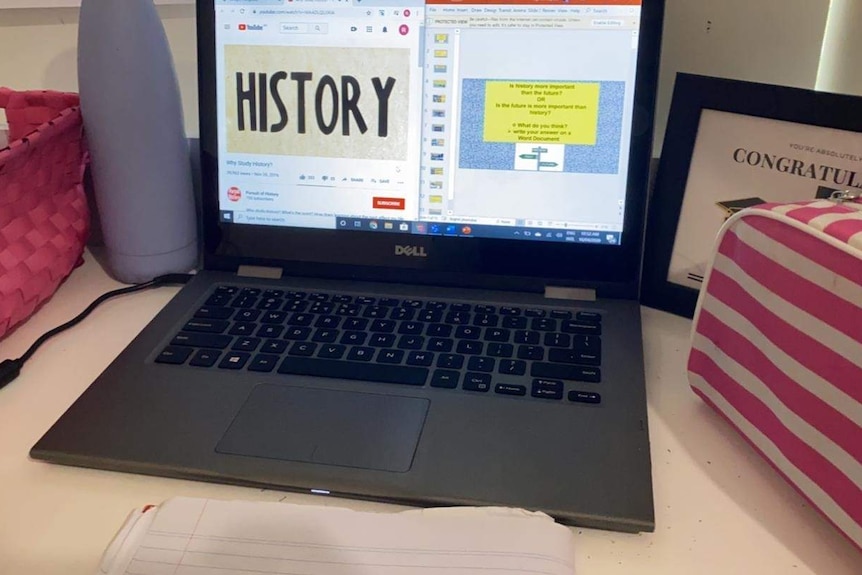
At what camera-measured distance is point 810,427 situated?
0.47 m

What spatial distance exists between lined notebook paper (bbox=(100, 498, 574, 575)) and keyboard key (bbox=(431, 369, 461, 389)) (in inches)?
5.2

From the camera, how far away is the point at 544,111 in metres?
0.67

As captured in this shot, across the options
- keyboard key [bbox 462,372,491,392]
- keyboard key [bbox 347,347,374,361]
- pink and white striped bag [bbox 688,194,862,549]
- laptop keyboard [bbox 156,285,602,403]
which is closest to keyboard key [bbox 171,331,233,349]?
laptop keyboard [bbox 156,285,602,403]

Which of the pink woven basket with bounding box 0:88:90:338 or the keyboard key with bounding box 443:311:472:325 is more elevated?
the pink woven basket with bounding box 0:88:90:338

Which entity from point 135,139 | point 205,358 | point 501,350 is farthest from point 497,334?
point 135,139

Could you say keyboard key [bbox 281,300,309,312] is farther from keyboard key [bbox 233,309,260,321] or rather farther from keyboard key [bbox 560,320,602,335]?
keyboard key [bbox 560,320,602,335]

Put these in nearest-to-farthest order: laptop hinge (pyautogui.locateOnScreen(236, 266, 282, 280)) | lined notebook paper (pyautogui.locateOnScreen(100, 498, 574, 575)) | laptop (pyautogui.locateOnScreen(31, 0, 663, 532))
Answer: lined notebook paper (pyautogui.locateOnScreen(100, 498, 574, 575))
laptop (pyautogui.locateOnScreen(31, 0, 663, 532))
laptop hinge (pyautogui.locateOnScreen(236, 266, 282, 280))

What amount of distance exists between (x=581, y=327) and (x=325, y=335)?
219 millimetres

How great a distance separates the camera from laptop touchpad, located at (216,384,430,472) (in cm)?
52

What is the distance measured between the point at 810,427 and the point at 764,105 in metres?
0.30

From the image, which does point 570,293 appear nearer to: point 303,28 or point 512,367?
point 512,367

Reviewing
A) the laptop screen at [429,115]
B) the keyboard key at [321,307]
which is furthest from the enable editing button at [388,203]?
the keyboard key at [321,307]

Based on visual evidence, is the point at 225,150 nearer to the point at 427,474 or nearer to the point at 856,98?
the point at 427,474

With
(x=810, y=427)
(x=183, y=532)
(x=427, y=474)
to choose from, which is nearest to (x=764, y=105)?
(x=810, y=427)
